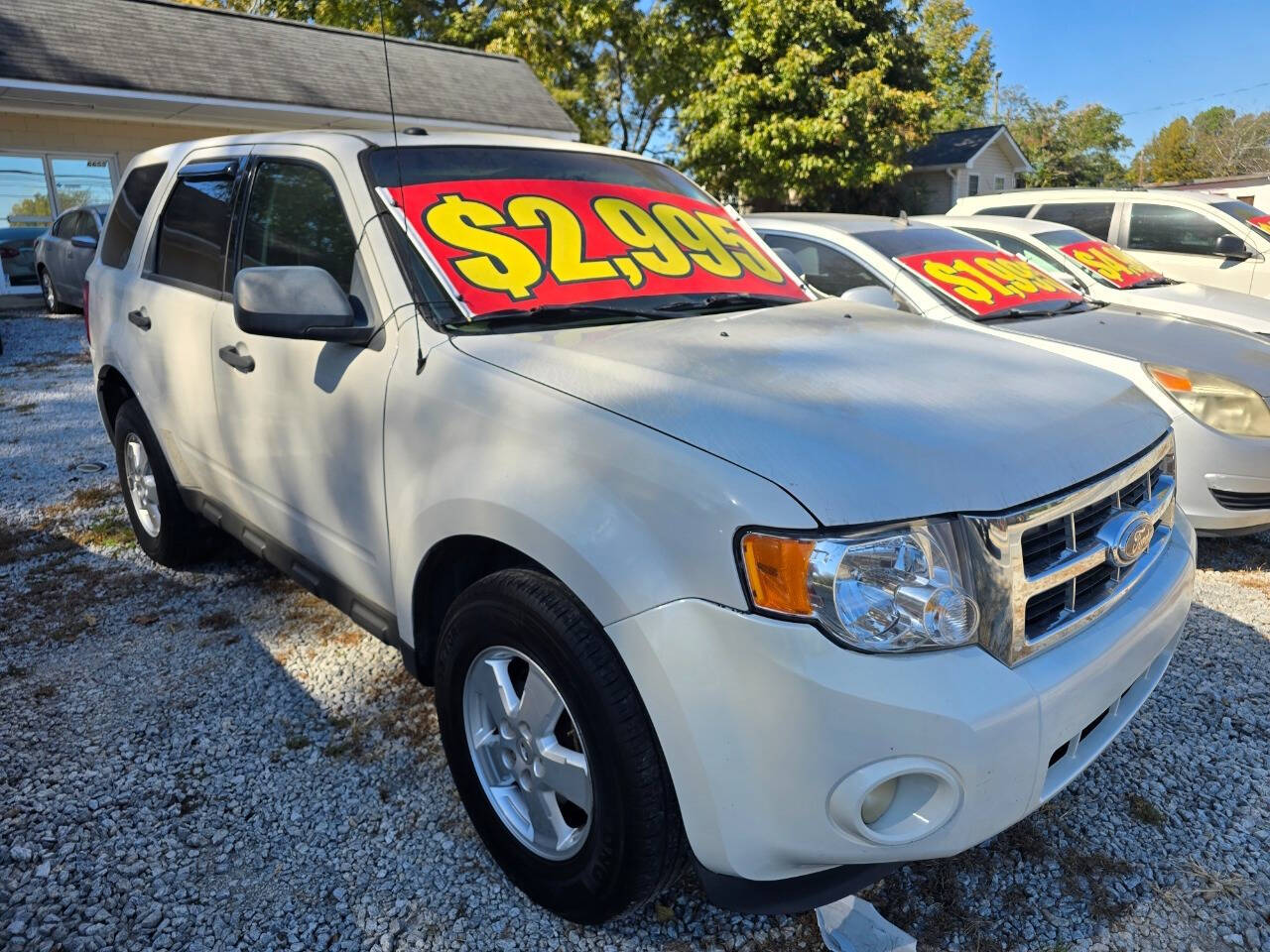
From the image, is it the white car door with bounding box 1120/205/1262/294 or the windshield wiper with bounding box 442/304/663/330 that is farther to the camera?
the white car door with bounding box 1120/205/1262/294

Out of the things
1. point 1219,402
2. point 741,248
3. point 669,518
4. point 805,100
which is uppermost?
point 805,100

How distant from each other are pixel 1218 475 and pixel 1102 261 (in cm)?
352

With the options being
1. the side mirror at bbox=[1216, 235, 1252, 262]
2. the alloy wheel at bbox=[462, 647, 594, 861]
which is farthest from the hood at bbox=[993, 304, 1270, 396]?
the side mirror at bbox=[1216, 235, 1252, 262]

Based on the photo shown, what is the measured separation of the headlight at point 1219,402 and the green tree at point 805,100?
17512 millimetres

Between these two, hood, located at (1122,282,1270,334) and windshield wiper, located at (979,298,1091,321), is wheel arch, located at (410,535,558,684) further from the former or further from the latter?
hood, located at (1122,282,1270,334)

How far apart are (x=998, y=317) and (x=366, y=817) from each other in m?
4.15

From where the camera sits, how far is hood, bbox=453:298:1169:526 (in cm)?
173

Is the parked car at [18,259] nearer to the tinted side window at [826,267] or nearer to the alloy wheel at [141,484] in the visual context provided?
the alloy wheel at [141,484]

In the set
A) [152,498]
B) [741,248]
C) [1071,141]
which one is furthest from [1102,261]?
[1071,141]

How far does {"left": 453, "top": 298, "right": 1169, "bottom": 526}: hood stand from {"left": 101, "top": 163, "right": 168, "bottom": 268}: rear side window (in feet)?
8.25

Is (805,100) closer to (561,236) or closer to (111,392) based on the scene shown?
(111,392)

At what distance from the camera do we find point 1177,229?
30.5 ft

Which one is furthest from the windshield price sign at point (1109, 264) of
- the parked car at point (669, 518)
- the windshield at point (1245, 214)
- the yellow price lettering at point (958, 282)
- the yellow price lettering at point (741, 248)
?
the parked car at point (669, 518)

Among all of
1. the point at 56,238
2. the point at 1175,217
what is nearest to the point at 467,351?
the point at 1175,217
